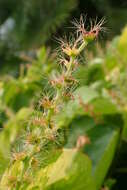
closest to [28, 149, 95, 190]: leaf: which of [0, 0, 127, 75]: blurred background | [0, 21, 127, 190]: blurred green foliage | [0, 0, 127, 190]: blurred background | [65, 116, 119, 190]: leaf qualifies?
[0, 21, 127, 190]: blurred green foliage

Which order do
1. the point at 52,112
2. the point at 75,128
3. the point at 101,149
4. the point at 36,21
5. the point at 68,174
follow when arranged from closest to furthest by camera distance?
the point at 52,112 < the point at 68,174 < the point at 101,149 < the point at 75,128 < the point at 36,21

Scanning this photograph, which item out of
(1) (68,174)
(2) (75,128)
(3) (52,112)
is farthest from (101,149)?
(3) (52,112)

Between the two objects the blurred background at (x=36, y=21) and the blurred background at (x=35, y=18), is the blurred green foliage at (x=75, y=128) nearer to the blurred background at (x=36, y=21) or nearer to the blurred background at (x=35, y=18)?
the blurred background at (x=36, y=21)

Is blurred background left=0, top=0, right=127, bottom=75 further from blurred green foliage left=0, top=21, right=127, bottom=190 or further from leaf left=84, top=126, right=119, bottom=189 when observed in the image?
leaf left=84, top=126, right=119, bottom=189

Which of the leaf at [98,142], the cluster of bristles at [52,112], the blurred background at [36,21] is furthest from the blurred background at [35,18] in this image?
the cluster of bristles at [52,112]

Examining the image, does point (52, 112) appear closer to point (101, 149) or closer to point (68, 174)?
point (68, 174)
